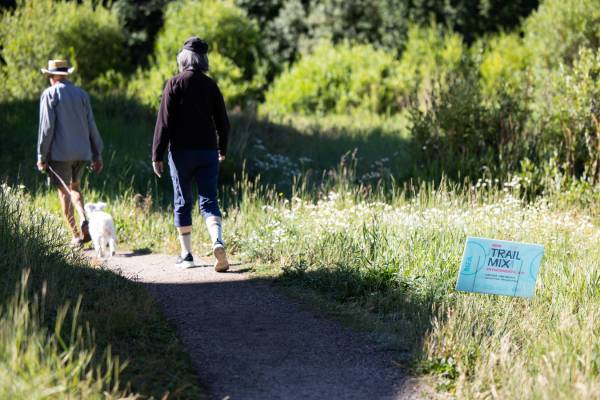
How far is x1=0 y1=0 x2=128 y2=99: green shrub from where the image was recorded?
1797cm

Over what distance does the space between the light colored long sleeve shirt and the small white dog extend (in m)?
0.85

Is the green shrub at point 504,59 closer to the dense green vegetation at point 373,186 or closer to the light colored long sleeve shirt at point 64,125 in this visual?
the dense green vegetation at point 373,186

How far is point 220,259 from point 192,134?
118 cm

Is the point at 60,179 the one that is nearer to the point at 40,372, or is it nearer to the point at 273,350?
the point at 273,350

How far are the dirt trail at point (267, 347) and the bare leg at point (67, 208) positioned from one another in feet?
6.57

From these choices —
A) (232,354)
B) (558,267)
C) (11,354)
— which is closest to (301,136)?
(558,267)

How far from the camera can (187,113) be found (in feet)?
23.8

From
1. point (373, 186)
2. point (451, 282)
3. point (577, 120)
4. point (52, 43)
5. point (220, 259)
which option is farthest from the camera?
point (52, 43)

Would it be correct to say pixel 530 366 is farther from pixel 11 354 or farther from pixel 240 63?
pixel 240 63

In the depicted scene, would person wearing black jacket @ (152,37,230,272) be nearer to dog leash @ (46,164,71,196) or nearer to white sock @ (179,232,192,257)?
white sock @ (179,232,192,257)

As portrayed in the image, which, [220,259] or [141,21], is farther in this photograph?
[141,21]

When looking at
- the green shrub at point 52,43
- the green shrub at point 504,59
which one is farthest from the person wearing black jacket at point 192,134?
the green shrub at point 504,59

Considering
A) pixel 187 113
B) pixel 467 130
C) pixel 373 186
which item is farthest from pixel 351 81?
pixel 187 113

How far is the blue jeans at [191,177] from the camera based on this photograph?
7.34 meters
